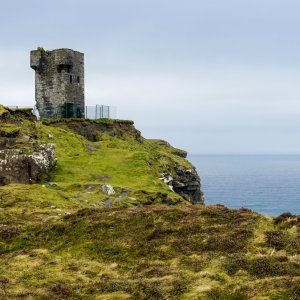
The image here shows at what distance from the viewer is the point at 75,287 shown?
75.5 feet

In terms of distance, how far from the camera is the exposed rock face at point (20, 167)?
176ft

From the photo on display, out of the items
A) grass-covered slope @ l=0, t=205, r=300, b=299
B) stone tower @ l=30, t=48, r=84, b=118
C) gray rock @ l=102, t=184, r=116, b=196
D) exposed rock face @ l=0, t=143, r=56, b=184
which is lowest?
grass-covered slope @ l=0, t=205, r=300, b=299

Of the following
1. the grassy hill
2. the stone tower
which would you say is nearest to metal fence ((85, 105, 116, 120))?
the stone tower

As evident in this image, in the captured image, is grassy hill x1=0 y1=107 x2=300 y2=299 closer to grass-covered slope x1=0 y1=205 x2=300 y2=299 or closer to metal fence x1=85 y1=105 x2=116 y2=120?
grass-covered slope x1=0 y1=205 x2=300 y2=299

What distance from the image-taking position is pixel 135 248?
95.0 ft

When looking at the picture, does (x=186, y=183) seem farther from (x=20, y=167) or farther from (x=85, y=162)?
(x=20, y=167)

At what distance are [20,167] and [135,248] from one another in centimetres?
2856

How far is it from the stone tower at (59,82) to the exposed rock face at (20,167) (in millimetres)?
35949

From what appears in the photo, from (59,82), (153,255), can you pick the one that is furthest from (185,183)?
(153,255)

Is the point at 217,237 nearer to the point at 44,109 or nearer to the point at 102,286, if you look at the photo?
the point at 102,286

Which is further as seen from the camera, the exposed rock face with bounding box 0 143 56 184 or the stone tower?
the stone tower

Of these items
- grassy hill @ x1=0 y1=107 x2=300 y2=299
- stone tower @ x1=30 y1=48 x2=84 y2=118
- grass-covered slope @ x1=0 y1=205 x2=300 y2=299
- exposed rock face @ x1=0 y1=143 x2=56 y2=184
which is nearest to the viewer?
grass-covered slope @ x1=0 y1=205 x2=300 y2=299

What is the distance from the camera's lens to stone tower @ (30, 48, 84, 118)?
293 feet

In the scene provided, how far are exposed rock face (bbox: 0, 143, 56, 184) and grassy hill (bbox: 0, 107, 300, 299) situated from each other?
498 centimetres
